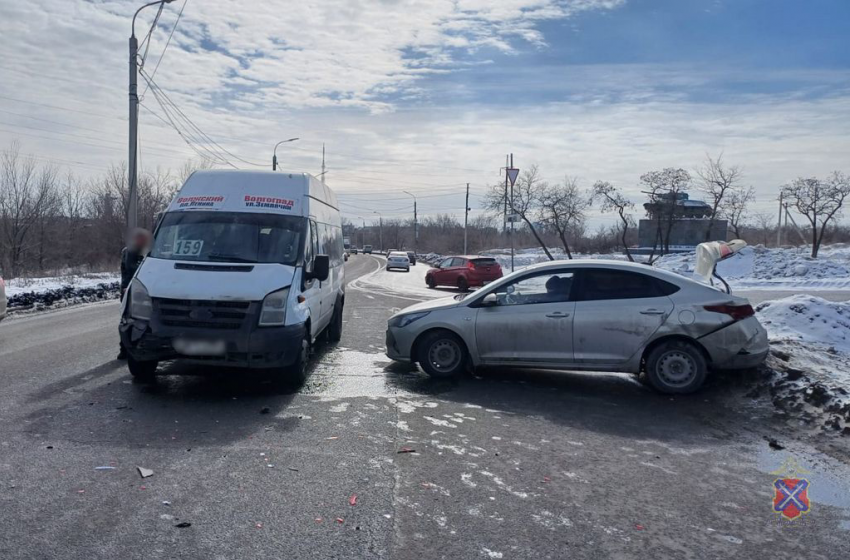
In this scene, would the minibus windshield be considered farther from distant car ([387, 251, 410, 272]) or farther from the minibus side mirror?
distant car ([387, 251, 410, 272])

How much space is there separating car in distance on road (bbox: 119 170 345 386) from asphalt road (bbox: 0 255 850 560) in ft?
1.81

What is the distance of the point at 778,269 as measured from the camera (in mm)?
36188

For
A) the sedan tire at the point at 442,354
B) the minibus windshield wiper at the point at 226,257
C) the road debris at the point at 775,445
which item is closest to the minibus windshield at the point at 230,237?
the minibus windshield wiper at the point at 226,257

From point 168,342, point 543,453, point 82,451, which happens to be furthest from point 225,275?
point 543,453

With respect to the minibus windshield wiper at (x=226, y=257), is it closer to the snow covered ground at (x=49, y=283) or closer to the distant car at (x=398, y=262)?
the snow covered ground at (x=49, y=283)

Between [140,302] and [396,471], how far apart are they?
3.98m

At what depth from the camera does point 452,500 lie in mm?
4469

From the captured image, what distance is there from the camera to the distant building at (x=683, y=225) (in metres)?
43.4

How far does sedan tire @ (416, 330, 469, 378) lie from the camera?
28.0 ft

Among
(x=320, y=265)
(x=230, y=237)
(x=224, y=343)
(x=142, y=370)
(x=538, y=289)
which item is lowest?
(x=142, y=370)

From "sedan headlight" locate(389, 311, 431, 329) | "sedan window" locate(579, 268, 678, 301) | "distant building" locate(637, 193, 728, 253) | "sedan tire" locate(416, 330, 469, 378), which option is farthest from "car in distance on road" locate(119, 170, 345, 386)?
"distant building" locate(637, 193, 728, 253)

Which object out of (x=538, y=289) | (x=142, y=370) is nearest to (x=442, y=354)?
(x=538, y=289)

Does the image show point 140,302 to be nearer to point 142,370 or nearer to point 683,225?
point 142,370

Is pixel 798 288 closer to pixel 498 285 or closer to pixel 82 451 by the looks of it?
pixel 498 285
